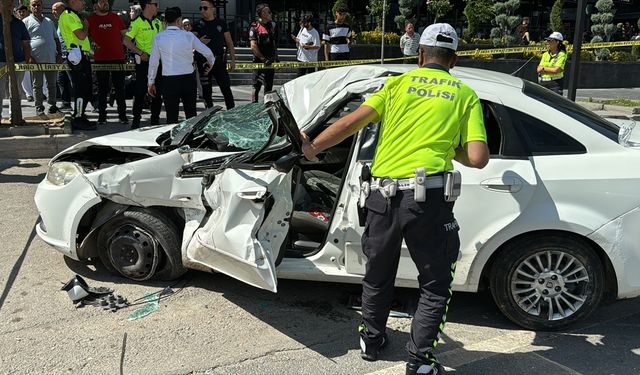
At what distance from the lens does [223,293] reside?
Answer: 13.2 ft

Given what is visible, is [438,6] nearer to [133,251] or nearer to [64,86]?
[64,86]

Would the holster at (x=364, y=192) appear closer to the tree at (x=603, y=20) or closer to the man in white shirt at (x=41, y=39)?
the man in white shirt at (x=41, y=39)

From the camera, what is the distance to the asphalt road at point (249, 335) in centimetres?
318

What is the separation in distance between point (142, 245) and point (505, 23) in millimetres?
19847

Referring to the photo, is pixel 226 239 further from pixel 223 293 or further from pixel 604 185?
pixel 604 185

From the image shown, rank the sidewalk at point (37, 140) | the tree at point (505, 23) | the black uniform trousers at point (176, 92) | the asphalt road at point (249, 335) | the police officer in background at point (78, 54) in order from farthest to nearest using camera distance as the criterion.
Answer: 1. the tree at point (505, 23)
2. the police officer in background at point (78, 54)
3. the sidewalk at point (37, 140)
4. the black uniform trousers at point (176, 92)
5. the asphalt road at point (249, 335)

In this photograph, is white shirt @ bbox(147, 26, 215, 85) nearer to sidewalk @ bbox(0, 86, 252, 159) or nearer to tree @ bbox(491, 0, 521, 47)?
sidewalk @ bbox(0, 86, 252, 159)

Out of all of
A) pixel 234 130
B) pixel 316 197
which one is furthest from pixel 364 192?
pixel 234 130

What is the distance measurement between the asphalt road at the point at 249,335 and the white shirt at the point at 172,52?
11.3 feet

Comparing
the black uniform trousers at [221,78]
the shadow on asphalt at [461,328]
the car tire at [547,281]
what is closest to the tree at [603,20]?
the black uniform trousers at [221,78]

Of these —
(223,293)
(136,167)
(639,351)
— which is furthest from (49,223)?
(639,351)

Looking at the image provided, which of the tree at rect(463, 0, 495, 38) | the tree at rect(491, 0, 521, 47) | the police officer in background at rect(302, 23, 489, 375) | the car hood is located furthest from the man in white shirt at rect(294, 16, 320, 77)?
the tree at rect(463, 0, 495, 38)

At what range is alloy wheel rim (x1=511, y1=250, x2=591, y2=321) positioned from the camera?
3.42m

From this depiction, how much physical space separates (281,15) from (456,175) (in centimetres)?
2327
